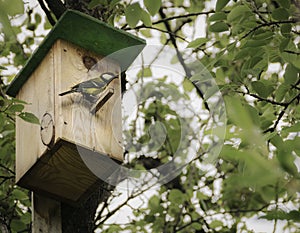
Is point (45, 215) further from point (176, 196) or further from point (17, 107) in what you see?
point (176, 196)

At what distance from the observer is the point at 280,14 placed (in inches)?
73.6

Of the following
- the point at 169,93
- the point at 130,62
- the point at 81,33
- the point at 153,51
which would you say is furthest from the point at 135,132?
the point at 81,33

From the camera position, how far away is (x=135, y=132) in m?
2.70

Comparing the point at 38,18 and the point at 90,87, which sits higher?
the point at 38,18

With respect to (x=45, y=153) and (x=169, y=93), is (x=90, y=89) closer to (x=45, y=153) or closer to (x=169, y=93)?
(x=45, y=153)

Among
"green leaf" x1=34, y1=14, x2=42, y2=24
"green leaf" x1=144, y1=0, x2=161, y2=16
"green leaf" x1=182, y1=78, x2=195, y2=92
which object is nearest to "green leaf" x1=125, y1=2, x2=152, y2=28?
"green leaf" x1=144, y1=0, x2=161, y2=16

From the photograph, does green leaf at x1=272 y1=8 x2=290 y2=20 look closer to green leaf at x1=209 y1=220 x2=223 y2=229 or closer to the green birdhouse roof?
the green birdhouse roof

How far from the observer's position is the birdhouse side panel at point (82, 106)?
1804 millimetres

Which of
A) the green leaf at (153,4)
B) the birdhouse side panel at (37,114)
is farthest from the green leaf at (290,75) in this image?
the birdhouse side panel at (37,114)

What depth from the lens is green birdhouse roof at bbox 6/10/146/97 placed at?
6.33 feet

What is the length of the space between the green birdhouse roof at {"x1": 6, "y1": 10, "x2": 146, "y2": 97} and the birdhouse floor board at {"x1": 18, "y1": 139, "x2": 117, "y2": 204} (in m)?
0.36

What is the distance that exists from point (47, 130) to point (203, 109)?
5.16ft

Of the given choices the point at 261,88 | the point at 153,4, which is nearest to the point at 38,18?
the point at 153,4

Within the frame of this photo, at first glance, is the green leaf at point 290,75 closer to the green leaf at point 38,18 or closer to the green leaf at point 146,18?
the green leaf at point 146,18
